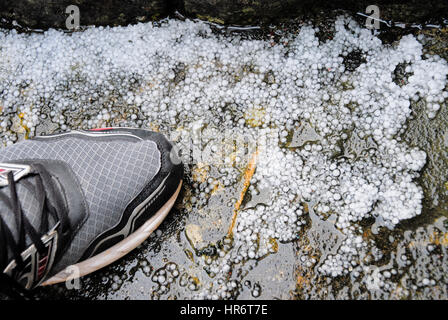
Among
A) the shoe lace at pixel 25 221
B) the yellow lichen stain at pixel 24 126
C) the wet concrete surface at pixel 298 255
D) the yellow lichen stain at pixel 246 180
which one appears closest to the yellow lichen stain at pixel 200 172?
the wet concrete surface at pixel 298 255

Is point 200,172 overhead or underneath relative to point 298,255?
overhead

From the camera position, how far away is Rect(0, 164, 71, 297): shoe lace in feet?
2.66

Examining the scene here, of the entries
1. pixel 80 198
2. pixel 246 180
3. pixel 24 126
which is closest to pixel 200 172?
pixel 246 180

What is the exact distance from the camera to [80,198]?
0.92m

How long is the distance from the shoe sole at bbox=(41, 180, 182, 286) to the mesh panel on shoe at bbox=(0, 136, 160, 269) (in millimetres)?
56

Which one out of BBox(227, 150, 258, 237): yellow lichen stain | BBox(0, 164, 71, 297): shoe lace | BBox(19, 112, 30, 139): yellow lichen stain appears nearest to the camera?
BBox(0, 164, 71, 297): shoe lace

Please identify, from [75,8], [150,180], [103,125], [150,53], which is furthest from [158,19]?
[150,180]

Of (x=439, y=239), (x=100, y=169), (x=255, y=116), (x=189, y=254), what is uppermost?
(x=255, y=116)

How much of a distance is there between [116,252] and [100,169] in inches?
9.3

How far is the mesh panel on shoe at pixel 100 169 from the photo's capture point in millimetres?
929

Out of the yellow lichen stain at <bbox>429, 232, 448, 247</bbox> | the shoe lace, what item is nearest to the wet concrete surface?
the yellow lichen stain at <bbox>429, 232, 448, 247</bbox>

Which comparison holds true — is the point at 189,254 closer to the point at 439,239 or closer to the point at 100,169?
the point at 100,169

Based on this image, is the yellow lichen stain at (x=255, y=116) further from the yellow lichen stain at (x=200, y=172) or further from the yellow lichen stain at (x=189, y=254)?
the yellow lichen stain at (x=189, y=254)

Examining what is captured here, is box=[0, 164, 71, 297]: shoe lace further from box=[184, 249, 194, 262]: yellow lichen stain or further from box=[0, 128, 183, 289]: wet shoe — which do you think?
box=[184, 249, 194, 262]: yellow lichen stain
